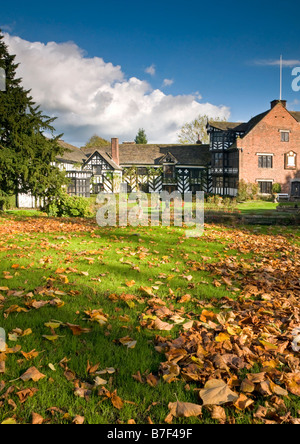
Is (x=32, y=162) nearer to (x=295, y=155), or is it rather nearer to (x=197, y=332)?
(x=197, y=332)

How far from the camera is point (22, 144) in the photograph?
1519 centimetres

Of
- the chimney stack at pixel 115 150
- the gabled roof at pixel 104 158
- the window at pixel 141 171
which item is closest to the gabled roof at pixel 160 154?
the window at pixel 141 171

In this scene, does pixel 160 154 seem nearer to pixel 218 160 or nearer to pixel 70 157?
pixel 218 160

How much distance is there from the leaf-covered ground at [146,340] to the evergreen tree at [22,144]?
30.9 feet

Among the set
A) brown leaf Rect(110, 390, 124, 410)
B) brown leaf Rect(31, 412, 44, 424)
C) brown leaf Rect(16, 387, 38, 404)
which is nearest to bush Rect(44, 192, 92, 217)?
brown leaf Rect(16, 387, 38, 404)

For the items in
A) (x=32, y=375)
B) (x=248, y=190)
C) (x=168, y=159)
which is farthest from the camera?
(x=168, y=159)

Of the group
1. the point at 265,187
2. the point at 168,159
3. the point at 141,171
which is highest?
the point at 168,159

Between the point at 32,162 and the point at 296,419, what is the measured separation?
15.4 m

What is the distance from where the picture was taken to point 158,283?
16.7 feet

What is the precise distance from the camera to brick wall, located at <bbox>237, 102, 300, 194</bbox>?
118ft

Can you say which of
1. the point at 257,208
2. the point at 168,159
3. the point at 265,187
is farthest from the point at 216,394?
the point at 168,159

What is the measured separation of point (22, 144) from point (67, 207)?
3.65 meters

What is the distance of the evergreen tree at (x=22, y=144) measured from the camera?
1470 centimetres
